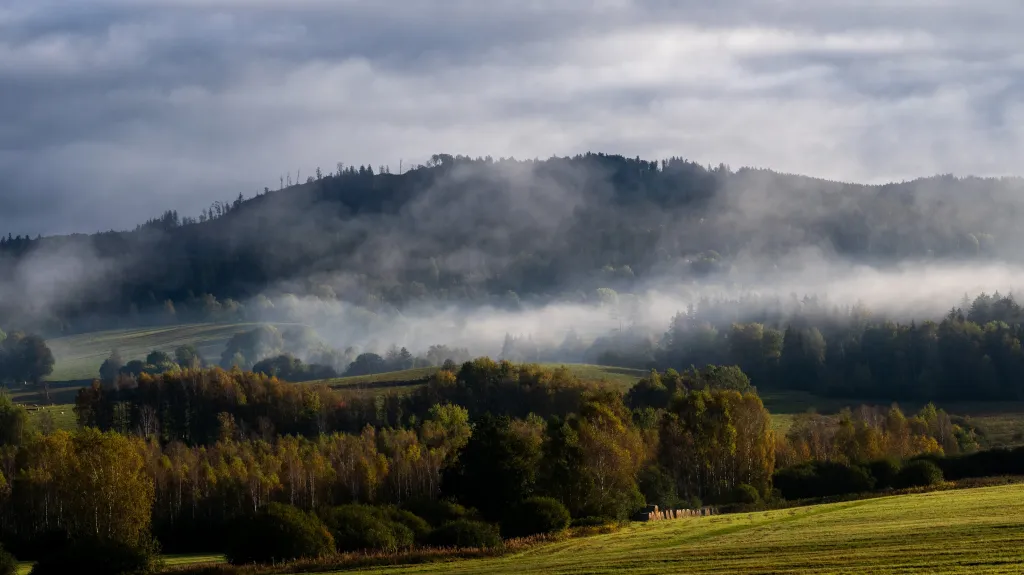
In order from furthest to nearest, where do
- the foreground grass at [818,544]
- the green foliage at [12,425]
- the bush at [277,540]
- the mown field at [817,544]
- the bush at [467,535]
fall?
the green foliage at [12,425] < the bush at [467,535] < the bush at [277,540] < the foreground grass at [818,544] < the mown field at [817,544]

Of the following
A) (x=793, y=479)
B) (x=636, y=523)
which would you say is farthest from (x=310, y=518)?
(x=793, y=479)

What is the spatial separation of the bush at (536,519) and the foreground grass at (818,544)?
697cm

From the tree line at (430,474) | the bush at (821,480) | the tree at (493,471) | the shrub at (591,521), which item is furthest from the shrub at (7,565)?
the bush at (821,480)

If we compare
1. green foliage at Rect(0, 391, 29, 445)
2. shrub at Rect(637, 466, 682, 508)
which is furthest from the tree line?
green foliage at Rect(0, 391, 29, 445)

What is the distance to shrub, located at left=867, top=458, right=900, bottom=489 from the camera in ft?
403

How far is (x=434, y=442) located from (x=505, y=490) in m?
70.3

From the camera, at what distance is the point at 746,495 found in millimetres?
119062

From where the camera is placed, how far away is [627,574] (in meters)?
58.1

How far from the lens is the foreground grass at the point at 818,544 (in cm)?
5333

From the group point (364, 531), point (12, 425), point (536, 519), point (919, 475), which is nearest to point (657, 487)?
point (919, 475)

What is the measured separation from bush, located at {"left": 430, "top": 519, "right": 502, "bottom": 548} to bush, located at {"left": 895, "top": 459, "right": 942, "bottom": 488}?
54.3 m

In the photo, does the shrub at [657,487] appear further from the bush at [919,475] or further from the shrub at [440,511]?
the shrub at [440,511]

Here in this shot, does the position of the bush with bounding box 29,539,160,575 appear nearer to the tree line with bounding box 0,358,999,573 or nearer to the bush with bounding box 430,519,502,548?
the tree line with bounding box 0,358,999,573

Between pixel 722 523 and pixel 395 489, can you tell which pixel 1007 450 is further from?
pixel 395 489
